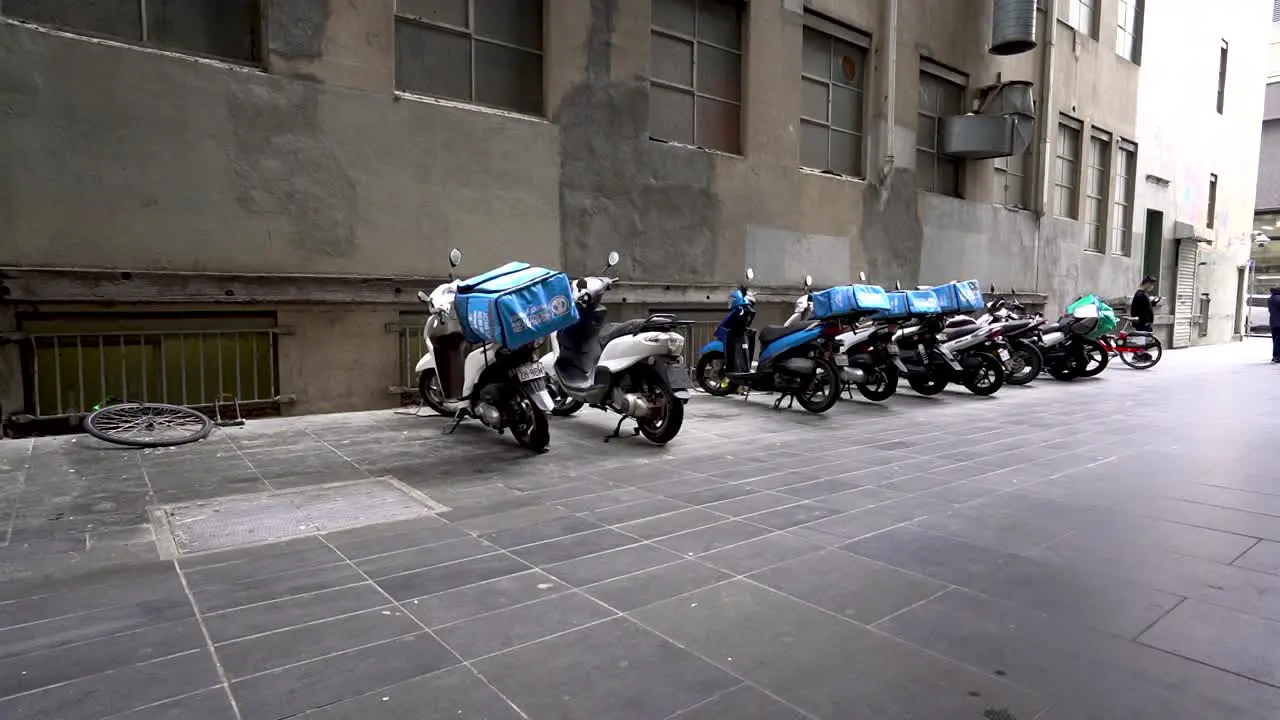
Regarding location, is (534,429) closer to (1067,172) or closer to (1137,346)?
(1137,346)

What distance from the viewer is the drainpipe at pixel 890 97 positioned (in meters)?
12.8

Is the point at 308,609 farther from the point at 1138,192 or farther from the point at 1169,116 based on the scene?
the point at 1169,116

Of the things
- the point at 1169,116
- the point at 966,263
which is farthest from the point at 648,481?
the point at 1169,116

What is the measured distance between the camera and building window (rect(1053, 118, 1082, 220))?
17734mm

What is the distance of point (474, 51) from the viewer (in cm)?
847

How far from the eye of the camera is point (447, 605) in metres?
2.97

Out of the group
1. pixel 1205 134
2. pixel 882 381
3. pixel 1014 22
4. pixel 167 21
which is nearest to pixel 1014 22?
pixel 1014 22

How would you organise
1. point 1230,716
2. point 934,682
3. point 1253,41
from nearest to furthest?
point 1230,716, point 934,682, point 1253,41

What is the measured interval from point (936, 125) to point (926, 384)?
729 centimetres

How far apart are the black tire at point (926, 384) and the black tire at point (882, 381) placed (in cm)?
69

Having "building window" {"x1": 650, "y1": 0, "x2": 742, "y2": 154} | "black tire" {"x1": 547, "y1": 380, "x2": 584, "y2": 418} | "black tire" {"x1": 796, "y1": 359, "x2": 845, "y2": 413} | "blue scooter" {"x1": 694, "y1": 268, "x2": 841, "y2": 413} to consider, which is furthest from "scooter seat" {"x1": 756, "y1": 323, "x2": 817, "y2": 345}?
"building window" {"x1": 650, "y1": 0, "x2": 742, "y2": 154}

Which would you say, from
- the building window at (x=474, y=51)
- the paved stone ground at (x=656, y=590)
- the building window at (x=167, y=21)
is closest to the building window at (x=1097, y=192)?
the paved stone ground at (x=656, y=590)

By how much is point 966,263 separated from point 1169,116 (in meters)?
11.2

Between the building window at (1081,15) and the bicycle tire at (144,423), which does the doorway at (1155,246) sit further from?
the bicycle tire at (144,423)
